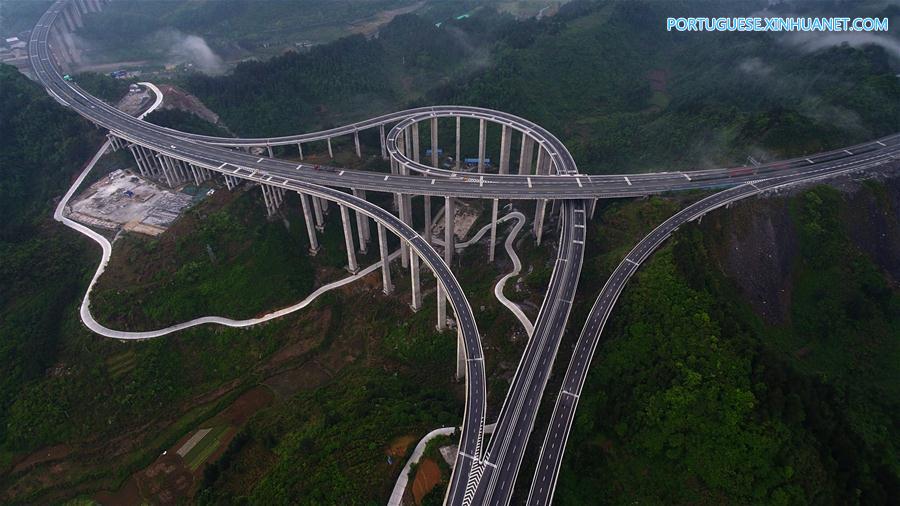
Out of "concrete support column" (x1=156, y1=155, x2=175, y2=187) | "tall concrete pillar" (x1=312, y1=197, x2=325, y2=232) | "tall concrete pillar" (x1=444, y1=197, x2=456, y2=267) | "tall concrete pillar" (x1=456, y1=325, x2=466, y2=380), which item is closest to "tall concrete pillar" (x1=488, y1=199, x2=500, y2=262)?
"tall concrete pillar" (x1=444, y1=197, x2=456, y2=267)

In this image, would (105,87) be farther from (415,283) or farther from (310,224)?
(415,283)

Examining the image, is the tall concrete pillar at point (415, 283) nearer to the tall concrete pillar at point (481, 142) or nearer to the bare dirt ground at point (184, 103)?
the tall concrete pillar at point (481, 142)

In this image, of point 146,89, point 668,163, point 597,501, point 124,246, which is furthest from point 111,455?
point 668,163

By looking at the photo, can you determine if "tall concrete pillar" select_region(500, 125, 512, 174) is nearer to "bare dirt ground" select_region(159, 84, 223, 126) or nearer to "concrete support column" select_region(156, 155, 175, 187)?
"concrete support column" select_region(156, 155, 175, 187)

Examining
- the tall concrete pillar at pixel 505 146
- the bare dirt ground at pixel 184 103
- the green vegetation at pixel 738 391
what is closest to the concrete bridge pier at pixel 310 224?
the tall concrete pillar at pixel 505 146

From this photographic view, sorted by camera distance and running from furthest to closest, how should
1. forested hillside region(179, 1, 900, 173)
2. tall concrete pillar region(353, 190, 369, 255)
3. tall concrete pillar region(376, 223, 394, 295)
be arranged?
forested hillside region(179, 1, 900, 173) < tall concrete pillar region(353, 190, 369, 255) < tall concrete pillar region(376, 223, 394, 295)

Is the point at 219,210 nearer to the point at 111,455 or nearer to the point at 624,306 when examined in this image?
the point at 111,455
